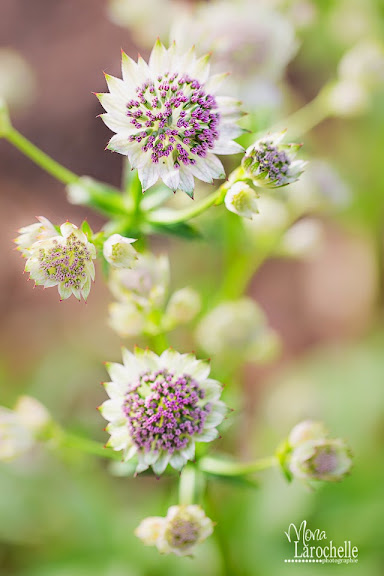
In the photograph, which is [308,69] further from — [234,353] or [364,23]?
[234,353]

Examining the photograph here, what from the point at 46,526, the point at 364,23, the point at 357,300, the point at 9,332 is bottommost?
the point at 46,526

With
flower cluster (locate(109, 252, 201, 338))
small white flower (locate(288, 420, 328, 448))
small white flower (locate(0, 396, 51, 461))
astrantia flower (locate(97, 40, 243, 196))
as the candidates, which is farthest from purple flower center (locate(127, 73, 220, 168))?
small white flower (locate(0, 396, 51, 461))

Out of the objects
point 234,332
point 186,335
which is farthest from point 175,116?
point 186,335

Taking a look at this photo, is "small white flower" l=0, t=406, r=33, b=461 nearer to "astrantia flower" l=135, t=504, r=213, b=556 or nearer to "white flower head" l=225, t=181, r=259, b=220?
"astrantia flower" l=135, t=504, r=213, b=556

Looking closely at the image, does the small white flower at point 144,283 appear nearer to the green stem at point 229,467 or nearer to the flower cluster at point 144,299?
the flower cluster at point 144,299

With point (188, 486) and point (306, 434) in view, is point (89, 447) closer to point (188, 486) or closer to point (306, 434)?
point (188, 486)

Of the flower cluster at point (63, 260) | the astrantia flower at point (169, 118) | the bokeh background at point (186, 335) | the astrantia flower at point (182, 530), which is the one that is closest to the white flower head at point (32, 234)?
the flower cluster at point (63, 260)

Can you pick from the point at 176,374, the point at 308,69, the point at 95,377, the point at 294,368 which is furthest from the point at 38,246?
the point at 308,69
